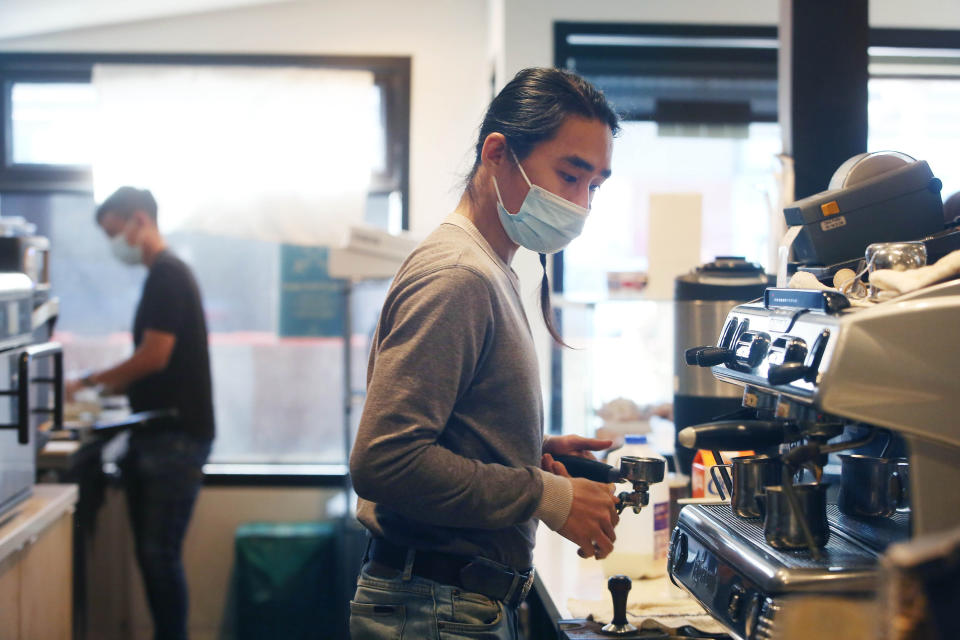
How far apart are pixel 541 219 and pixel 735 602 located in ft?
1.80

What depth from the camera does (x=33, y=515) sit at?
2088 millimetres

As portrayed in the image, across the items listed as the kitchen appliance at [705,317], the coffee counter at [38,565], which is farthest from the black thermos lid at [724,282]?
the coffee counter at [38,565]

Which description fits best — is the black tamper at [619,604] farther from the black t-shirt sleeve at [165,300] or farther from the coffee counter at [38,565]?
the black t-shirt sleeve at [165,300]

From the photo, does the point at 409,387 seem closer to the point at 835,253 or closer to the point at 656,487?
the point at 835,253

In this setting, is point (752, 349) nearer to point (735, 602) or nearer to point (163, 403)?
point (735, 602)

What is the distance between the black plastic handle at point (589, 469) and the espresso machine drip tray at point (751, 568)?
11cm

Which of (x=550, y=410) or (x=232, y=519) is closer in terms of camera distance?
(x=550, y=410)

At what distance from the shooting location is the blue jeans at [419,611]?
3.50 feet

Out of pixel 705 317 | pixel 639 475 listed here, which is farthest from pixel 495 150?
pixel 705 317

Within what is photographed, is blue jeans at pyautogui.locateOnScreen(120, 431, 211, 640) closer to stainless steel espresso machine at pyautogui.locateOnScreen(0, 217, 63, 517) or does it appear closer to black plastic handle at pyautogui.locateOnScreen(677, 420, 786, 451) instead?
stainless steel espresso machine at pyautogui.locateOnScreen(0, 217, 63, 517)

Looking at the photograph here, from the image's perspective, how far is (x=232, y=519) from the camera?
3650 mm

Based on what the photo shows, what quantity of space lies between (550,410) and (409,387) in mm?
2037

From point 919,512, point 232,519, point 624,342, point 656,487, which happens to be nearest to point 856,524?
point 919,512

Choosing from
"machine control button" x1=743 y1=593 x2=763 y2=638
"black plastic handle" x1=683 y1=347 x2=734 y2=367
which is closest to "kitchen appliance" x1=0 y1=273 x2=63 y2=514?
"black plastic handle" x1=683 y1=347 x2=734 y2=367
